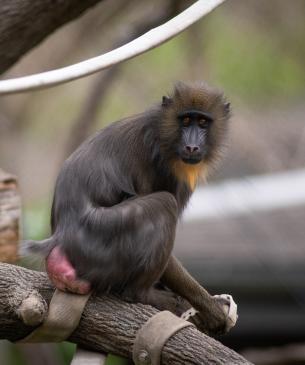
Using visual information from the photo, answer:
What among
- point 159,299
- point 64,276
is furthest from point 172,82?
point 64,276

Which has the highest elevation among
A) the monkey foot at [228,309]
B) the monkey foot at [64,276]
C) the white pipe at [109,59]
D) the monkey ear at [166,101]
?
the white pipe at [109,59]

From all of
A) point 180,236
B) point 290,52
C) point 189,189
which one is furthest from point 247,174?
point 189,189

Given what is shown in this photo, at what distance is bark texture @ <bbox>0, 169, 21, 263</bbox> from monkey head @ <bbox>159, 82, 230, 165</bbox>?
118 centimetres

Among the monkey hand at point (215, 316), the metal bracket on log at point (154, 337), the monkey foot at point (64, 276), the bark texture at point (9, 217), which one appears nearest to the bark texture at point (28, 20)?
the bark texture at point (9, 217)

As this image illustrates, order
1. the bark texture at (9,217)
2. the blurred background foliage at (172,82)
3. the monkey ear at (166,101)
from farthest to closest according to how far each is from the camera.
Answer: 1. the blurred background foliage at (172,82)
2. the bark texture at (9,217)
3. the monkey ear at (166,101)

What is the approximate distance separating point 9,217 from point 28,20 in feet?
3.85

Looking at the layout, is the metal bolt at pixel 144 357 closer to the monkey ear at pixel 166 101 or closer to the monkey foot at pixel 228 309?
the monkey foot at pixel 228 309

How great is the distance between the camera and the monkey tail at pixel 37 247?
16.0 ft

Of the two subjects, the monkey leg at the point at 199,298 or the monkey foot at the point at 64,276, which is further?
the monkey leg at the point at 199,298

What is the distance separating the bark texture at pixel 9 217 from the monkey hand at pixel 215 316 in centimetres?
122

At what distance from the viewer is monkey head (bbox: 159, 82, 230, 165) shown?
5.20 m

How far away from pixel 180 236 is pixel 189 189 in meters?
4.91

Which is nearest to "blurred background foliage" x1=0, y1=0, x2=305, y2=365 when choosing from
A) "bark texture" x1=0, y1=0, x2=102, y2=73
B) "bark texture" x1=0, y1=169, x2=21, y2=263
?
"bark texture" x1=0, y1=0, x2=102, y2=73

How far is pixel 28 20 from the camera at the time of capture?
5.79m
